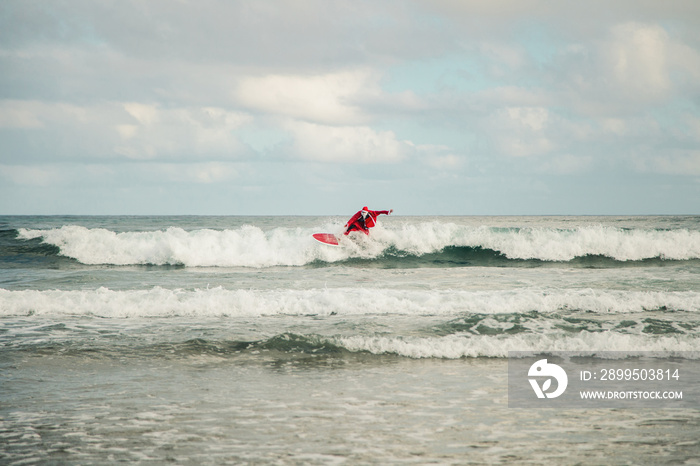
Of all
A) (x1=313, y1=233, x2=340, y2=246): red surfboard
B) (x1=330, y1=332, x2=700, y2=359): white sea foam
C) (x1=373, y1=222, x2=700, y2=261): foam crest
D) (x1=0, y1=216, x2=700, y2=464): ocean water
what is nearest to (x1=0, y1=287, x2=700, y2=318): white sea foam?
(x1=0, y1=216, x2=700, y2=464): ocean water

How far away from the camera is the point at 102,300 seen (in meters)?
10.7

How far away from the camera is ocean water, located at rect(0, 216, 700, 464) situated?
177 inches

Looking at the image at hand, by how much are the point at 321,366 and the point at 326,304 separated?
10.9 feet

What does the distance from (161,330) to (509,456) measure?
6.68 m

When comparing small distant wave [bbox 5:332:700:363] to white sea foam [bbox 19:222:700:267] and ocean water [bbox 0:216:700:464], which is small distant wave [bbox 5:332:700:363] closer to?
ocean water [bbox 0:216:700:464]

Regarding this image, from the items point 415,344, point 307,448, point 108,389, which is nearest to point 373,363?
point 415,344

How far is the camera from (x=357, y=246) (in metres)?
21.1

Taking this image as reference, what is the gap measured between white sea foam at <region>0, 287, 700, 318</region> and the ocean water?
42 mm

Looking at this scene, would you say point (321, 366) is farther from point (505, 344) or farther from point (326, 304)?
point (326, 304)

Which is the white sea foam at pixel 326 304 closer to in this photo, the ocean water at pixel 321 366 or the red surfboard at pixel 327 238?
the ocean water at pixel 321 366

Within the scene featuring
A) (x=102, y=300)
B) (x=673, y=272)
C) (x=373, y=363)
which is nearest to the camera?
(x=373, y=363)

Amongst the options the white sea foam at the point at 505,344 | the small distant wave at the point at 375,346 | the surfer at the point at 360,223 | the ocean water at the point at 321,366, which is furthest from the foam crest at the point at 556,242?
the small distant wave at the point at 375,346

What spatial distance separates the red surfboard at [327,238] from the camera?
69.2 feet

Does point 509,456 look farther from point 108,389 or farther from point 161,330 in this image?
point 161,330
